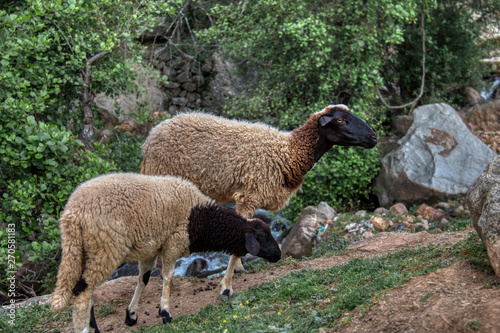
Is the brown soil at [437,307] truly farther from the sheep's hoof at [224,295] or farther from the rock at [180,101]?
the rock at [180,101]

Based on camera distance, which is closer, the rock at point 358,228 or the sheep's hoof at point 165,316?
the sheep's hoof at point 165,316

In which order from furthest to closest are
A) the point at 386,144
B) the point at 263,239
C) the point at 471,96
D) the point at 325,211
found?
1. the point at 471,96
2. the point at 386,144
3. the point at 325,211
4. the point at 263,239

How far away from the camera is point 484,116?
41.2 feet

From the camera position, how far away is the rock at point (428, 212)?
9219mm

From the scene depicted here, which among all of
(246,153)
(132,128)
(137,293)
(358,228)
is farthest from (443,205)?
(132,128)

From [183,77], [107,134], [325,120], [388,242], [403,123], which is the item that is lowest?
[388,242]

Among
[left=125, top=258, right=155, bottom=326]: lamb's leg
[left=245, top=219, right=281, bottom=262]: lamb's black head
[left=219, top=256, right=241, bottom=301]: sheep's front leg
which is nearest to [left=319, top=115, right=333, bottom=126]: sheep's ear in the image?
[left=245, top=219, right=281, bottom=262]: lamb's black head

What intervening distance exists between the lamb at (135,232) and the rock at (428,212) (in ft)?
14.9

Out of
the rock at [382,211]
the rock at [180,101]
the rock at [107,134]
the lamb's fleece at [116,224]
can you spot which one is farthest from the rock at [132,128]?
the lamb's fleece at [116,224]

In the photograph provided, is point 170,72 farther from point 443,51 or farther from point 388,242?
point 388,242

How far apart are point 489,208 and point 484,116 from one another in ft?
31.5

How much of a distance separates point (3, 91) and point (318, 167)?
250 inches

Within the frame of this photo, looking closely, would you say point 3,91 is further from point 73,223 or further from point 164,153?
point 73,223

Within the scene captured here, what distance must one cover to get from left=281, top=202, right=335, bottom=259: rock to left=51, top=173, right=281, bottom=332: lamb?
246 cm
